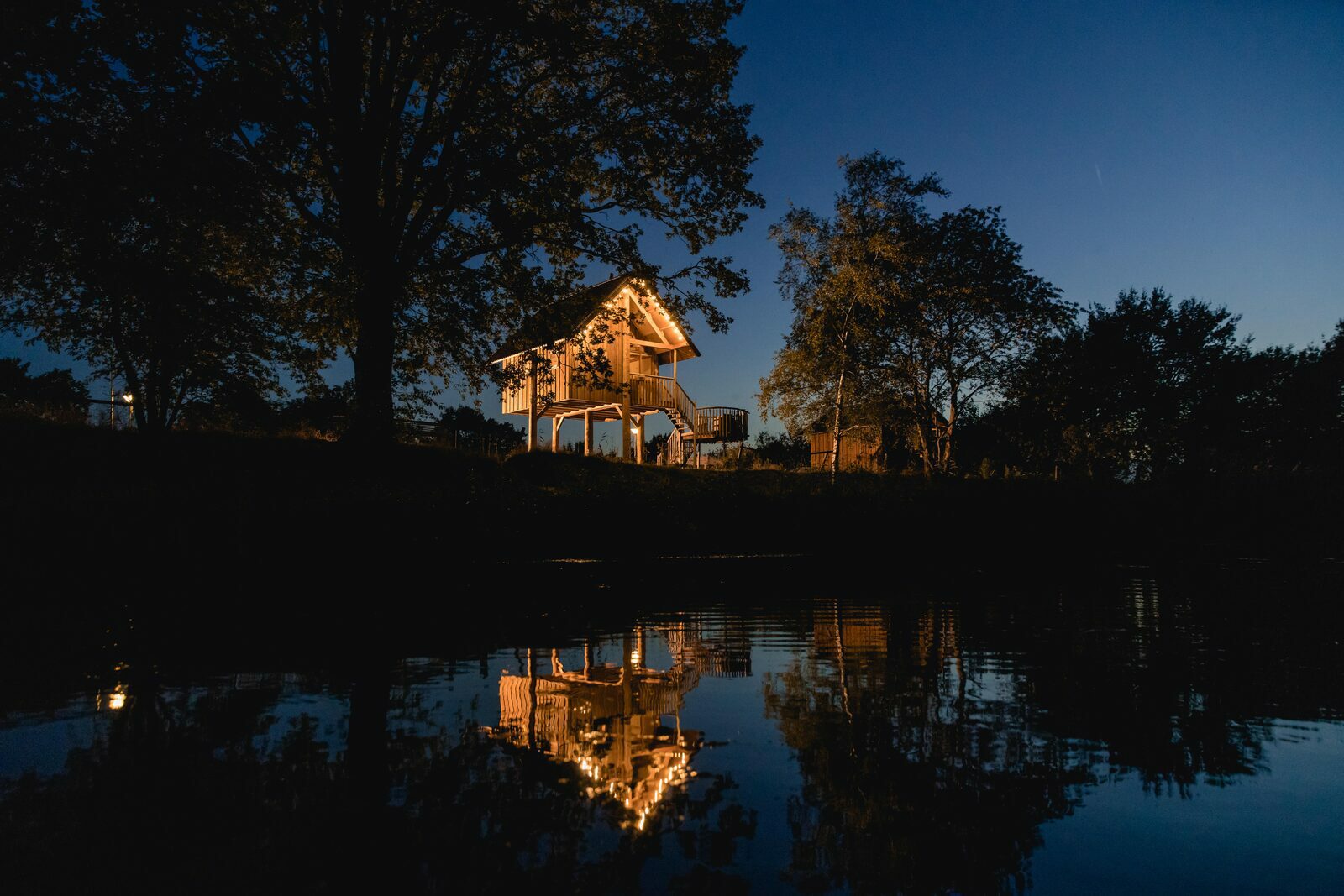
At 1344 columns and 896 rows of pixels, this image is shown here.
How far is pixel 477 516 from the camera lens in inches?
468

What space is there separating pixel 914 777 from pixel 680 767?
85 centimetres

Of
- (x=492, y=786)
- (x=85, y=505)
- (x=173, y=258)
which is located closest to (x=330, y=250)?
(x=173, y=258)

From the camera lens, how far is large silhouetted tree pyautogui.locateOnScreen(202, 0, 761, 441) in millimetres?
15898

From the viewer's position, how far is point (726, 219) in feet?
64.7

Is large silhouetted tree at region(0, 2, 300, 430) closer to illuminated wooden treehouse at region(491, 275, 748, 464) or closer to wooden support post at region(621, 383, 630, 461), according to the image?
illuminated wooden treehouse at region(491, 275, 748, 464)

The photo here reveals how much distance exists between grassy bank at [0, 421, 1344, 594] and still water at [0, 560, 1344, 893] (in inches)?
193

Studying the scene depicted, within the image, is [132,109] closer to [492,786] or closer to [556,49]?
[556,49]

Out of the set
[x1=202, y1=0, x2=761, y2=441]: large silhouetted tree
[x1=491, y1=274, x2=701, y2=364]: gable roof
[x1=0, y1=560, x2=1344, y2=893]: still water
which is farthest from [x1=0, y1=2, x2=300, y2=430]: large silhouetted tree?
[x1=0, y1=560, x2=1344, y2=893]: still water

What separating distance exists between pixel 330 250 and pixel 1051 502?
22.1 meters

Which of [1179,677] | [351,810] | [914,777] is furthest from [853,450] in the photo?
[351,810]

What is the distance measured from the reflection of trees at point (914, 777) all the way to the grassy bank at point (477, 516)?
22.1 feet

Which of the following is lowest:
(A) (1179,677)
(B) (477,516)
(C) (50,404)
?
(A) (1179,677)

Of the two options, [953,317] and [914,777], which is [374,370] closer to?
[914,777]

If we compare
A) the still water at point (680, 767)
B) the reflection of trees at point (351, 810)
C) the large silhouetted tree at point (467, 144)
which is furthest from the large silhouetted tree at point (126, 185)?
the reflection of trees at point (351, 810)
